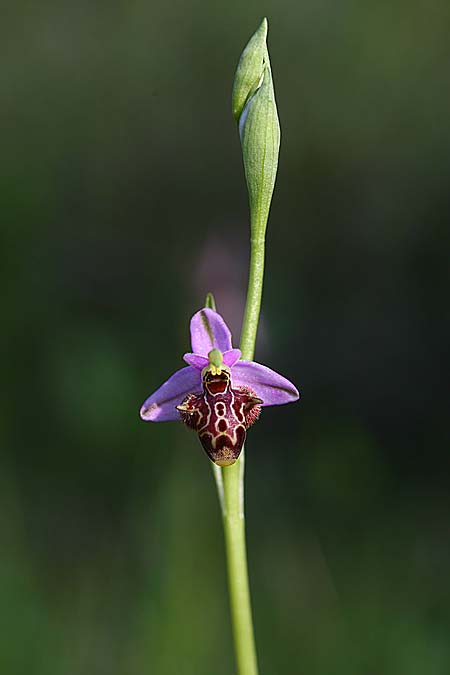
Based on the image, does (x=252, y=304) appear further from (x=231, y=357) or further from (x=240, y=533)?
Answer: (x=240, y=533)

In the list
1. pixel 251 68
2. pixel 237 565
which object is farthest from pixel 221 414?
pixel 251 68

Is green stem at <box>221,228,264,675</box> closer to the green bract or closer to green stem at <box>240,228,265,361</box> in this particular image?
green stem at <box>240,228,265,361</box>

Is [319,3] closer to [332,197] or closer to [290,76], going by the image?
[290,76]

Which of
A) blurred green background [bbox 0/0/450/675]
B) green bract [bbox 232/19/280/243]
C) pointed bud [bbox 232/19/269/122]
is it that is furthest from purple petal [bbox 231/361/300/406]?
blurred green background [bbox 0/0/450/675]

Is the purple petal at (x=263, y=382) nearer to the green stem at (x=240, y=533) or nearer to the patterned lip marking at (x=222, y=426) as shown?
the green stem at (x=240, y=533)

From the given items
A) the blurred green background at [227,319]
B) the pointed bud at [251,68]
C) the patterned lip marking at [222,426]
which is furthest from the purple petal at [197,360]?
the blurred green background at [227,319]

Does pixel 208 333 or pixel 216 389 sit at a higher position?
pixel 208 333

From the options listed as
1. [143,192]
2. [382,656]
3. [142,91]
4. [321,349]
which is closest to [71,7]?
[142,91]
